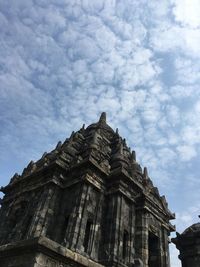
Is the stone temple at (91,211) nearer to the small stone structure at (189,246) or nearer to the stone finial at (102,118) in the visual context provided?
the small stone structure at (189,246)

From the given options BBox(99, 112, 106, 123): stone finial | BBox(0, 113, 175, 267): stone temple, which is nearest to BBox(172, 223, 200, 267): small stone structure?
BBox(0, 113, 175, 267): stone temple

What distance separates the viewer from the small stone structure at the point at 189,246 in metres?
15.2

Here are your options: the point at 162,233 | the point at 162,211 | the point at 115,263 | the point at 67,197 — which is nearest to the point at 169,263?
the point at 162,233

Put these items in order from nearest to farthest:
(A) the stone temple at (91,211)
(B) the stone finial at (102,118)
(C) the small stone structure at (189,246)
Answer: (C) the small stone structure at (189,246) → (A) the stone temple at (91,211) → (B) the stone finial at (102,118)

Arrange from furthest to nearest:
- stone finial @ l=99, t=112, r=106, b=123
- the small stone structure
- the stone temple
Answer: stone finial @ l=99, t=112, r=106, b=123, the stone temple, the small stone structure

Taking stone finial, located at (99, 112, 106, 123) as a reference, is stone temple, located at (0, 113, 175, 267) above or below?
below

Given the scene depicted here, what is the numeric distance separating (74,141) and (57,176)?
18.7ft

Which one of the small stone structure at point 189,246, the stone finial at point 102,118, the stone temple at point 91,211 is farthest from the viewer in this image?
the stone finial at point 102,118

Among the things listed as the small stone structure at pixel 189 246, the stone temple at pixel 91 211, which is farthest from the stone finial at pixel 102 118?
the small stone structure at pixel 189 246

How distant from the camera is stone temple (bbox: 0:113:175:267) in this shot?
15672 mm

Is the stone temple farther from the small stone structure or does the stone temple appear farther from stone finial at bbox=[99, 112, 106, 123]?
stone finial at bbox=[99, 112, 106, 123]

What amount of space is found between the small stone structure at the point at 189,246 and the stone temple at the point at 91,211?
2.26 metres

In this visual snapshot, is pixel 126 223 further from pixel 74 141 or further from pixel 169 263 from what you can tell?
pixel 74 141

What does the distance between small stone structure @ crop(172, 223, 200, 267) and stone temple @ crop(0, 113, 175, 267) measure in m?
2.26
